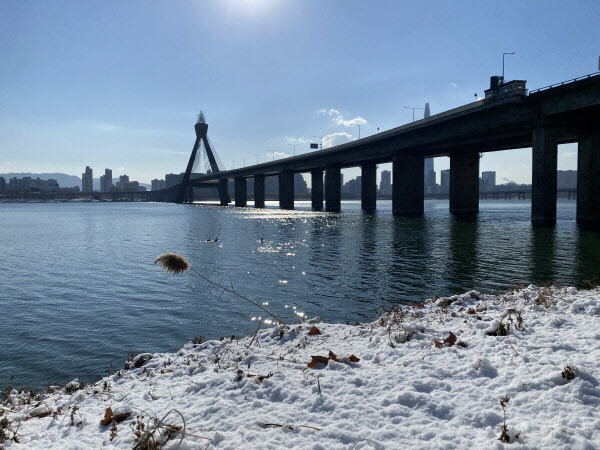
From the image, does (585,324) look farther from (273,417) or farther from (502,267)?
(502,267)

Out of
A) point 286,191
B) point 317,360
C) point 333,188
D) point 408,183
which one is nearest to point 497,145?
point 408,183

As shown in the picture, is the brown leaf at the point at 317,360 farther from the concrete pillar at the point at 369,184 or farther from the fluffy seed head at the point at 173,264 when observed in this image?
the concrete pillar at the point at 369,184

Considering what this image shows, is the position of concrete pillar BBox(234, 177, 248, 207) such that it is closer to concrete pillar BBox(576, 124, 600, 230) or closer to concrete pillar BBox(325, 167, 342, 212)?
concrete pillar BBox(325, 167, 342, 212)

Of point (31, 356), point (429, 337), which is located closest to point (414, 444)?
point (429, 337)

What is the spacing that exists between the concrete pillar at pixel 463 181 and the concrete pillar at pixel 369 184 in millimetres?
29457

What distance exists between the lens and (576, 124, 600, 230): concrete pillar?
49219 mm

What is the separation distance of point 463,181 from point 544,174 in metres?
37.1

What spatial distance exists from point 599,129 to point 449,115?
59.8 ft

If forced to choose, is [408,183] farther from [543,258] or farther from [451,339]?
[451,339]

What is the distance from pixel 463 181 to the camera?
8381 cm

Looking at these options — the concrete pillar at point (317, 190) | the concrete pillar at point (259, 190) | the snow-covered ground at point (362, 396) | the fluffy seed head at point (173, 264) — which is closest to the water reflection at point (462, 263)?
the snow-covered ground at point (362, 396)

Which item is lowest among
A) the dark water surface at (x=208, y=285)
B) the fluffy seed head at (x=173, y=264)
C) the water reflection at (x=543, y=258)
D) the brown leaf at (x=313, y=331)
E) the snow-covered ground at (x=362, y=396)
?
the dark water surface at (x=208, y=285)

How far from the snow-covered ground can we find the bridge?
143 ft

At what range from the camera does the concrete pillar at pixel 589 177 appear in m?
Result: 49.2
